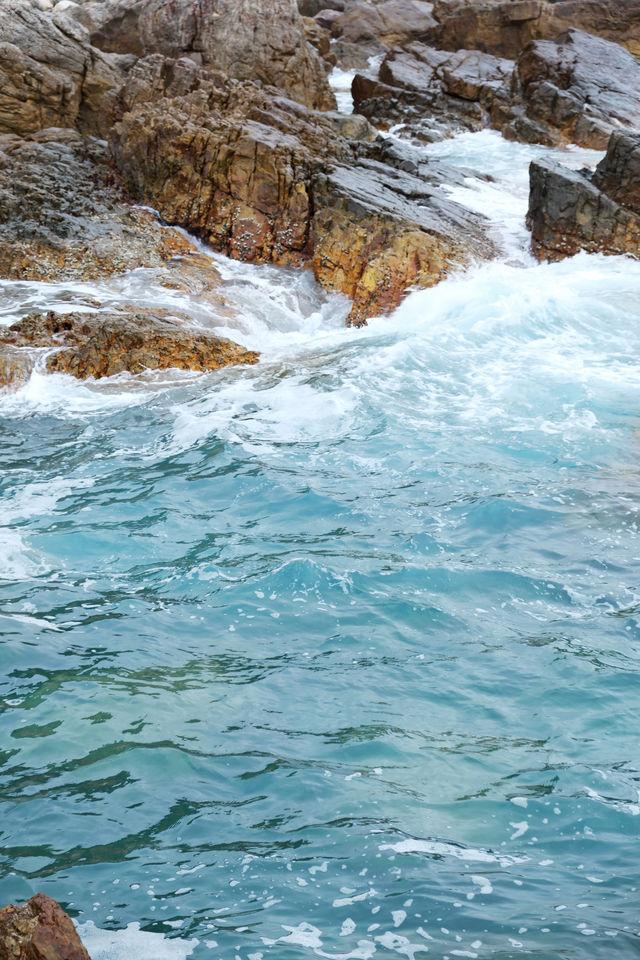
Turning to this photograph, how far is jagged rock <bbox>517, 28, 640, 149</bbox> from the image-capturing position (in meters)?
20.3

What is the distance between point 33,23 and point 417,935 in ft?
56.3

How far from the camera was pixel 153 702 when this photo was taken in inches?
172

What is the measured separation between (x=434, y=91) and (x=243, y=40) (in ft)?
20.7

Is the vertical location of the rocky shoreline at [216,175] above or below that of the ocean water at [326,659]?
above

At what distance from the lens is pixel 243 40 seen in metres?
18.2

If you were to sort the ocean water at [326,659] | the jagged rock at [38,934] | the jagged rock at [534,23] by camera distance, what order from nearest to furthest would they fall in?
the jagged rock at [38,934] → the ocean water at [326,659] → the jagged rock at [534,23]

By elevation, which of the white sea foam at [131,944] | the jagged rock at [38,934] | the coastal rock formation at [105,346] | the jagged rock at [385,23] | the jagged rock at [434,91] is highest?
the jagged rock at [385,23]

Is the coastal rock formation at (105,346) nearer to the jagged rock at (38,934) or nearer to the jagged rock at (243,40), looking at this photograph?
the jagged rock at (38,934)

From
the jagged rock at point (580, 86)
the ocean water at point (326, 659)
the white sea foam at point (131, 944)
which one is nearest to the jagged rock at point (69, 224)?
the ocean water at point (326, 659)

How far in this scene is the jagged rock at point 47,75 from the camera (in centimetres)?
1565

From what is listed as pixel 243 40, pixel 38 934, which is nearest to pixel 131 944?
pixel 38 934

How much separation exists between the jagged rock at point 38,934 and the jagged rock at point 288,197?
9503 mm

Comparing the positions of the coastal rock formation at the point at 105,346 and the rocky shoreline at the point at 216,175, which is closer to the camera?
the coastal rock formation at the point at 105,346

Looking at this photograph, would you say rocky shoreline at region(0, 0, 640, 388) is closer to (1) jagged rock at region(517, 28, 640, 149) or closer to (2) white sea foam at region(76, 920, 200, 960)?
(1) jagged rock at region(517, 28, 640, 149)
